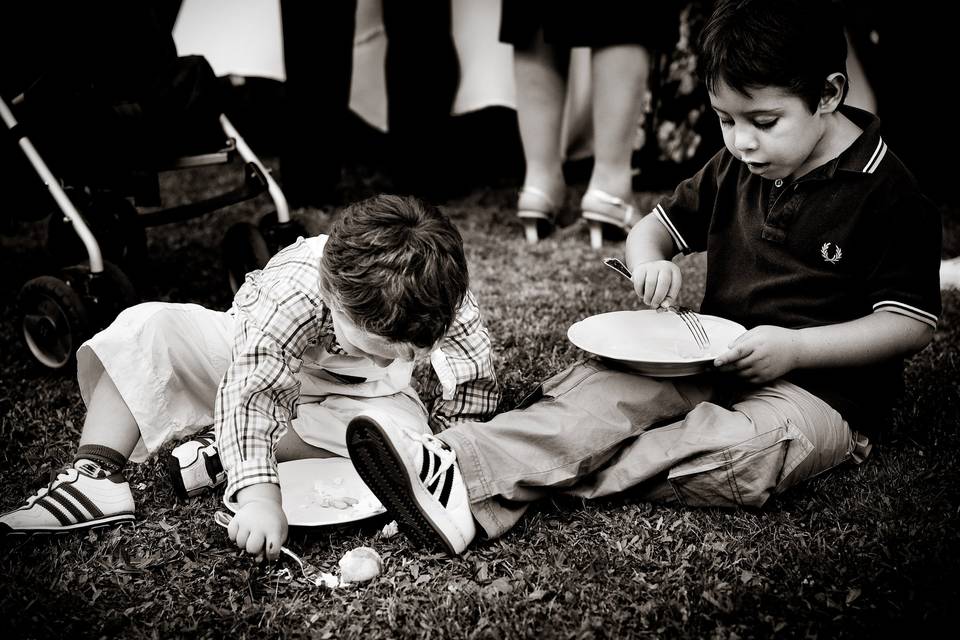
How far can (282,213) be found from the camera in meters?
2.35

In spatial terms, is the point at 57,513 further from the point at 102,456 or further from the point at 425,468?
the point at 425,468

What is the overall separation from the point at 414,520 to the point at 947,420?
3.67 feet

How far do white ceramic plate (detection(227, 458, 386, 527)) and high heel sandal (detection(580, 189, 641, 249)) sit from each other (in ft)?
5.17

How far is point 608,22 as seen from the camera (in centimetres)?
268

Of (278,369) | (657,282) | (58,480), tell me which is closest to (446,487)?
(278,369)

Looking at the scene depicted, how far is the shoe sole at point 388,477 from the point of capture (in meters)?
1.28

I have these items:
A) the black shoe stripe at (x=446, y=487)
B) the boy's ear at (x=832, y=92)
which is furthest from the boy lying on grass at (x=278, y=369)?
the boy's ear at (x=832, y=92)

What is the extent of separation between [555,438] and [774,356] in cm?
40

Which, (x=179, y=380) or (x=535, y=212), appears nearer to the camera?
(x=179, y=380)

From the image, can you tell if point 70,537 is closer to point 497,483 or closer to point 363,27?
point 497,483

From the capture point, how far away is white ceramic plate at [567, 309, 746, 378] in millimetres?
1492

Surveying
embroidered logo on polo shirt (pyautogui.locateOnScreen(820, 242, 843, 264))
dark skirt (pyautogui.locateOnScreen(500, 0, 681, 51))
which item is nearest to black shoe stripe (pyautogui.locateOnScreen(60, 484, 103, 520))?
embroidered logo on polo shirt (pyautogui.locateOnScreen(820, 242, 843, 264))

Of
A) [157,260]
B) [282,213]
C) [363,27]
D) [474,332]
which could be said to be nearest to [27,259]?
[157,260]

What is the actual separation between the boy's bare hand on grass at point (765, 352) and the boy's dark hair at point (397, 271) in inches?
19.2
